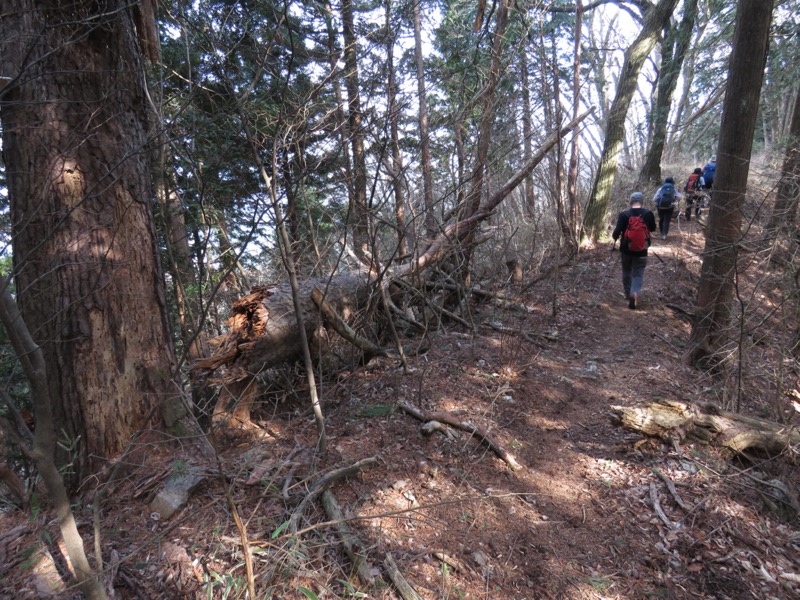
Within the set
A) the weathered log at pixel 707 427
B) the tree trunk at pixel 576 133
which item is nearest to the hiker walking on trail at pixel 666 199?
the tree trunk at pixel 576 133

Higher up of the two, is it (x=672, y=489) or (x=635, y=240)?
(x=635, y=240)

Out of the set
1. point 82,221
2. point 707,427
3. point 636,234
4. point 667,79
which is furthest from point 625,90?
point 82,221

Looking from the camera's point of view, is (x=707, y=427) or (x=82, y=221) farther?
(x=707, y=427)

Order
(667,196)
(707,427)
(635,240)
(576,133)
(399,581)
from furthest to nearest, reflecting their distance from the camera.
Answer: (667,196) < (576,133) < (635,240) < (707,427) < (399,581)

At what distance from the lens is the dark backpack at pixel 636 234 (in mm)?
6434

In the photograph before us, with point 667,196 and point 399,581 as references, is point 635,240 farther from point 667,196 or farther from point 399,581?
point 399,581

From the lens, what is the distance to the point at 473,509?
291 cm

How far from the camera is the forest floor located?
226 centimetres

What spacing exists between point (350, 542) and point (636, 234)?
6446 millimetres

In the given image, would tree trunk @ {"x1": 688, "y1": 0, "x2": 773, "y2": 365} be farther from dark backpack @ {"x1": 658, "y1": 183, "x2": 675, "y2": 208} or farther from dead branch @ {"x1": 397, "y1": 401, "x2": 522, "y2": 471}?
dark backpack @ {"x1": 658, "y1": 183, "x2": 675, "y2": 208}

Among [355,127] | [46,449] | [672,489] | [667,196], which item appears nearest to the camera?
[46,449]

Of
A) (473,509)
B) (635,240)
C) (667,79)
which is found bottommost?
(473,509)

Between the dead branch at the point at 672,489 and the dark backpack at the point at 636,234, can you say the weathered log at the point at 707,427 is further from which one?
the dark backpack at the point at 636,234

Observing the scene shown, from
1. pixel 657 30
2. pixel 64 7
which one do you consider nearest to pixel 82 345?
pixel 64 7
